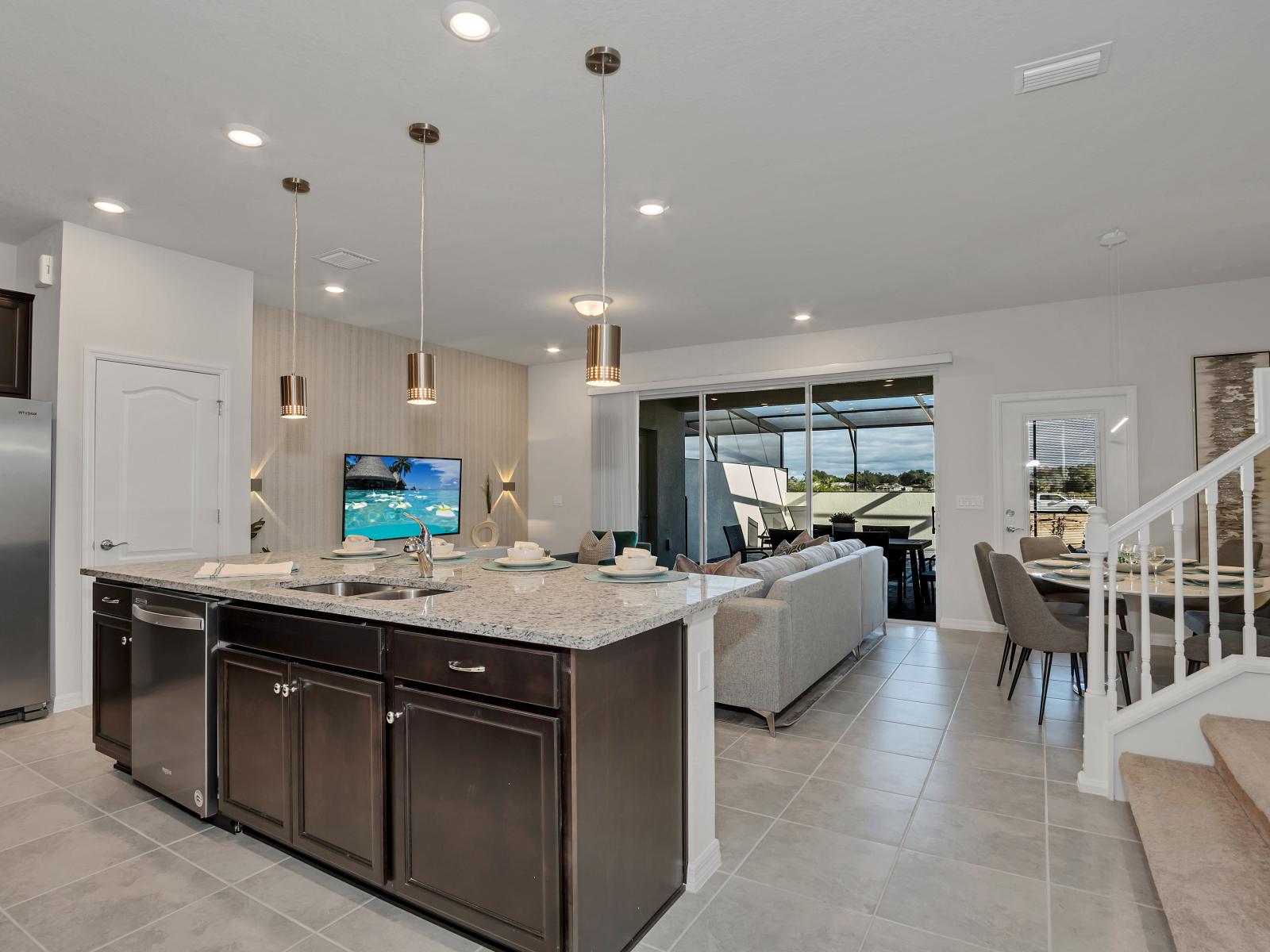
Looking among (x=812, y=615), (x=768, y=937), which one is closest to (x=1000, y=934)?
(x=768, y=937)

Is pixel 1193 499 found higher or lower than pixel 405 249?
lower

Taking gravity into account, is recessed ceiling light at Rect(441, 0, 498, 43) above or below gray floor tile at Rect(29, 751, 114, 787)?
above

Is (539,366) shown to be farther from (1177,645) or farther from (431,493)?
(1177,645)

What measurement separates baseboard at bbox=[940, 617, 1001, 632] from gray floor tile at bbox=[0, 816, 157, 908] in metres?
5.78

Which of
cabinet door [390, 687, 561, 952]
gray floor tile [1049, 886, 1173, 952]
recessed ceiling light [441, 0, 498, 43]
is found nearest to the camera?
cabinet door [390, 687, 561, 952]

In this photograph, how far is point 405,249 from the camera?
14.6 ft

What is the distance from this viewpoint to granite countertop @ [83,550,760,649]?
168cm

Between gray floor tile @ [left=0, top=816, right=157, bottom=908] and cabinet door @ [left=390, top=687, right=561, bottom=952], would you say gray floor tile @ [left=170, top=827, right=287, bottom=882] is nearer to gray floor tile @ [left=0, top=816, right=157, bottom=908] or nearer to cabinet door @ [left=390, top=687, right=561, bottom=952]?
gray floor tile @ [left=0, top=816, right=157, bottom=908]

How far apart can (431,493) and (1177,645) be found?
6.09 meters

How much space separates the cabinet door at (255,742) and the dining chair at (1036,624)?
3.33m

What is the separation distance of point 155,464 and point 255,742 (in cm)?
278

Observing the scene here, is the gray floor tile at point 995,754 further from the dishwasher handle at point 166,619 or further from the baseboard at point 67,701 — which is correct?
the baseboard at point 67,701

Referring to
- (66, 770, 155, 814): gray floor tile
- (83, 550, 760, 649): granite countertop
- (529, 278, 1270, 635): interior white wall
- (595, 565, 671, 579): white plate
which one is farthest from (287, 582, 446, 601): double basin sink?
(529, 278, 1270, 635): interior white wall

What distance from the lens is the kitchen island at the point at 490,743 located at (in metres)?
1.68
